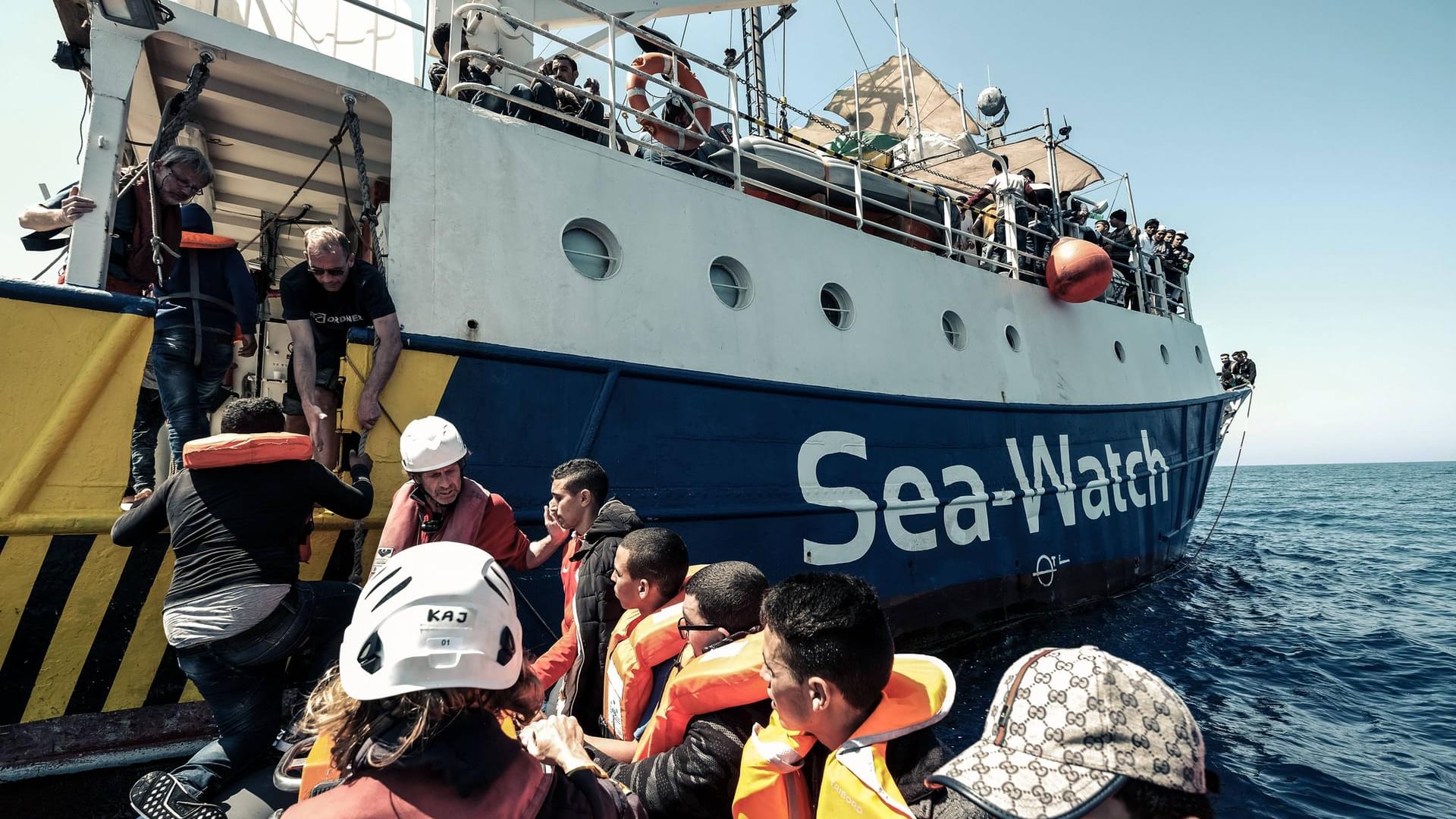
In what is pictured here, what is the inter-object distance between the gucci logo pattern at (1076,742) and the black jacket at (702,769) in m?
0.71

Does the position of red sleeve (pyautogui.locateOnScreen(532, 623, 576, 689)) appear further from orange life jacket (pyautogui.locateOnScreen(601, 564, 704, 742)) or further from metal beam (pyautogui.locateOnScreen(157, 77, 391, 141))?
metal beam (pyautogui.locateOnScreen(157, 77, 391, 141))

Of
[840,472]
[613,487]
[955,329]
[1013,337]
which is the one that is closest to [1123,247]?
[1013,337]

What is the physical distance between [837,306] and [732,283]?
1.05 meters

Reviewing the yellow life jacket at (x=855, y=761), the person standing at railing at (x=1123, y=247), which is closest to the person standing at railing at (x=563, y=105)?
the yellow life jacket at (x=855, y=761)

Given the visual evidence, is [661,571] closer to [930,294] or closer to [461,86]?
[461,86]

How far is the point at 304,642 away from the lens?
95.4 inches

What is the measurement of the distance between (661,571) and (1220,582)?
405 inches

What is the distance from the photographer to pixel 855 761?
53.8 inches

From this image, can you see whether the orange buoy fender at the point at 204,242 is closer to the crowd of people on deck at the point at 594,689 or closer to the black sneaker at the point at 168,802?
the crowd of people on deck at the point at 594,689

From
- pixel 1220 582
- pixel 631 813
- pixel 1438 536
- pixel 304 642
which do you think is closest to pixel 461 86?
pixel 304 642

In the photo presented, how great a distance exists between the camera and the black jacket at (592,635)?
8.32 ft

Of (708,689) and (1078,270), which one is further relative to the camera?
(1078,270)

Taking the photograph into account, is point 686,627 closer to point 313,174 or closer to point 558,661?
point 558,661

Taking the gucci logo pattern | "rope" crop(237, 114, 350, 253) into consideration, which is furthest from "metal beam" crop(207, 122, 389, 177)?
the gucci logo pattern
